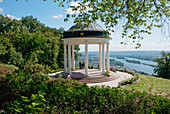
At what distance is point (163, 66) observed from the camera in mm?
38969

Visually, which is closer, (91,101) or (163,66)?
(91,101)

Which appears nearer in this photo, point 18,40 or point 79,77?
point 79,77

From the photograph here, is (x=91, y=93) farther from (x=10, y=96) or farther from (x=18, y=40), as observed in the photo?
(x=18, y=40)

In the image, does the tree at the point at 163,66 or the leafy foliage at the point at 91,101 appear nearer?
the leafy foliage at the point at 91,101

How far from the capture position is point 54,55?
35469 millimetres

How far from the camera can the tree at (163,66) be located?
3853cm

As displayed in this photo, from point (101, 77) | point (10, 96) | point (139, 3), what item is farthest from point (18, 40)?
point (139, 3)

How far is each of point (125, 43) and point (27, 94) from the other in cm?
547

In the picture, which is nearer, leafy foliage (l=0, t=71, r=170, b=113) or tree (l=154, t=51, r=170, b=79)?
leafy foliage (l=0, t=71, r=170, b=113)

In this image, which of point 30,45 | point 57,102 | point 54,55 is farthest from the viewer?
point 54,55

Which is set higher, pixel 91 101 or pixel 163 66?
pixel 91 101

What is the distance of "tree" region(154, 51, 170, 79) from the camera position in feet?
126

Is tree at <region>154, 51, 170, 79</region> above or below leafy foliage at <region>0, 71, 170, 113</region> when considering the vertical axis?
below

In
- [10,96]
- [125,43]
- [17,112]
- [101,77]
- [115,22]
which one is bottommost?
[101,77]
